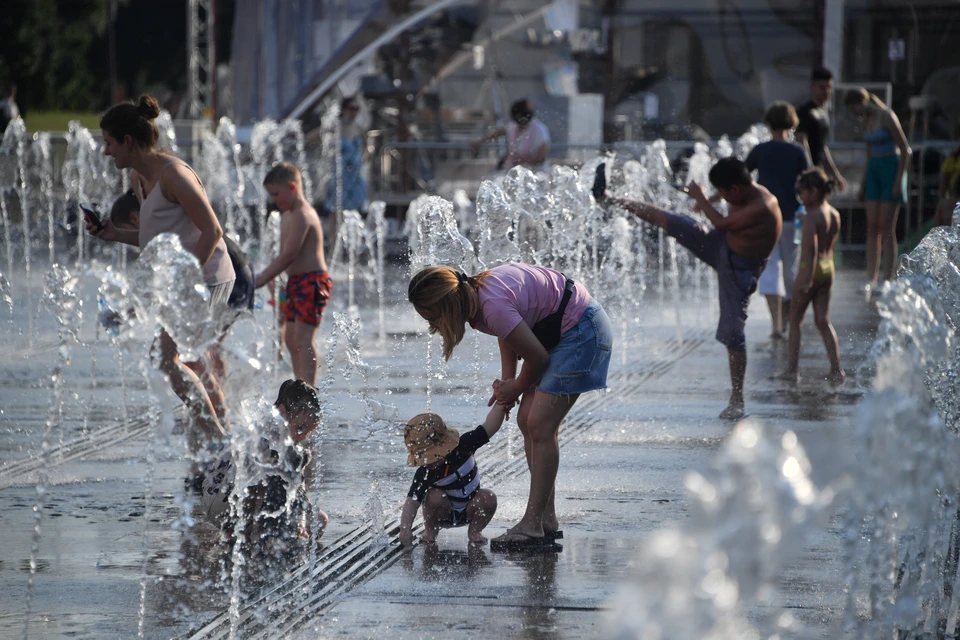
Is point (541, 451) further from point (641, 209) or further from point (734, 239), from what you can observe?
point (734, 239)

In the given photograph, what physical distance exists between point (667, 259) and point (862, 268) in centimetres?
241

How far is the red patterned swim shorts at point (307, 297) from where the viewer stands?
7008 mm

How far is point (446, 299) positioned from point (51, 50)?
45.5 meters

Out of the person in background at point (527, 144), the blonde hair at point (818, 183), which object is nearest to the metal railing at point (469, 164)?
the person in background at point (527, 144)

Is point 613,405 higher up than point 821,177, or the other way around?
point 821,177

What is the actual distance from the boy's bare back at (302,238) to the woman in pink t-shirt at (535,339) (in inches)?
98.0

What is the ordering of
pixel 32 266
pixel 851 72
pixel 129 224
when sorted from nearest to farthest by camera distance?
pixel 129 224 < pixel 32 266 < pixel 851 72

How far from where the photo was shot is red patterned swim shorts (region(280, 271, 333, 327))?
701 centimetres

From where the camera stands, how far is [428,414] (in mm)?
4781

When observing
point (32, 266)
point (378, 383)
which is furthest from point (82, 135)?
point (378, 383)

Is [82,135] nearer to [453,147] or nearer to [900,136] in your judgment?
[453,147]

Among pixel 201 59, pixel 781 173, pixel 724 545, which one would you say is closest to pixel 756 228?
pixel 781 173

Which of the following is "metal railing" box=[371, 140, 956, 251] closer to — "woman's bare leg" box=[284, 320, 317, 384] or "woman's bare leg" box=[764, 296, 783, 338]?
"woman's bare leg" box=[764, 296, 783, 338]

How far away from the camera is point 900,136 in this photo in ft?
37.3
